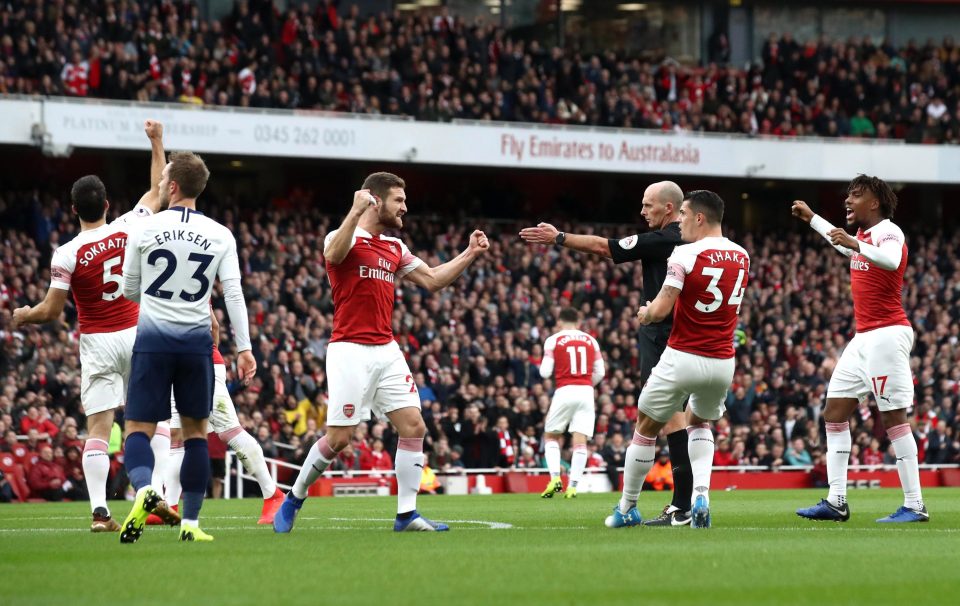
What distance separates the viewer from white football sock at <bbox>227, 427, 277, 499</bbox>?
37.4 feet

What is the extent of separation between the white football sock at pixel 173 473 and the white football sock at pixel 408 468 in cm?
268

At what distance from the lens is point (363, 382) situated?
969cm

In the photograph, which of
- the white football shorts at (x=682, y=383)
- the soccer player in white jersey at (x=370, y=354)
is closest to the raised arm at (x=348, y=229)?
the soccer player in white jersey at (x=370, y=354)

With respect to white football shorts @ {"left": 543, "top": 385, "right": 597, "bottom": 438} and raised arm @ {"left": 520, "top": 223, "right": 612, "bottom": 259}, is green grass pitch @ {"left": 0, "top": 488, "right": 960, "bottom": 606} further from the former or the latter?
white football shorts @ {"left": 543, "top": 385, "right": 597, "bottom": 438}

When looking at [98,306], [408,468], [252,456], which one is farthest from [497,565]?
[98,306]

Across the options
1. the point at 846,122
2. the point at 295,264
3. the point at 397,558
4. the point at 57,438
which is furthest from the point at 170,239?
the point at 846,122

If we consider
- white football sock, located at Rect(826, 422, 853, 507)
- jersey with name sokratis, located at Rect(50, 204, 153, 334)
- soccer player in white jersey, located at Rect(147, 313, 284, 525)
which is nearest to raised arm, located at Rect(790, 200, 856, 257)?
white football sock, located at Rect(826, 422, 853, 507)

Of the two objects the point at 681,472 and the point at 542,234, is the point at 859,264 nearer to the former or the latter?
the point at 681,472

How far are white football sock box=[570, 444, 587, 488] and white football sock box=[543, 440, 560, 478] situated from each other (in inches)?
12.8

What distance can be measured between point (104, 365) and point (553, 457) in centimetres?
950

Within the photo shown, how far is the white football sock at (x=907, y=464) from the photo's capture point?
11.2 m

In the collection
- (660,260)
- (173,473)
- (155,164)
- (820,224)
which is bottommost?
(173,473)

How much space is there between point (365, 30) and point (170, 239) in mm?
25635

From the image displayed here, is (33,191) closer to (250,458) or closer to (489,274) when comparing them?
(489,274)
